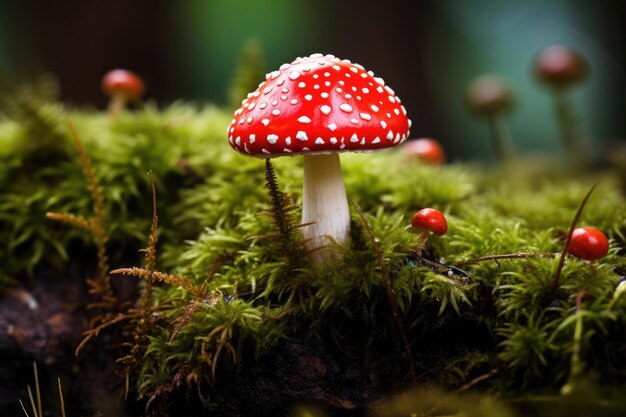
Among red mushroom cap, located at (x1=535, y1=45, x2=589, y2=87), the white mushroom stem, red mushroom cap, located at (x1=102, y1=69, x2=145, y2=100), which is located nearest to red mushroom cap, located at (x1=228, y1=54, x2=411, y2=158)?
the white mushroom stem

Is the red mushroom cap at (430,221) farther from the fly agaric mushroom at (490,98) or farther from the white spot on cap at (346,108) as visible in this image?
the fly agaric mushroom at (490,98)

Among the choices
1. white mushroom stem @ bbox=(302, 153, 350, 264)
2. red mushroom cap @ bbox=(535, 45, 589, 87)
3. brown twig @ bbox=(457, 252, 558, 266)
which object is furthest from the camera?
red mushroom cap @ bbox=(535, 45, 589, 87)

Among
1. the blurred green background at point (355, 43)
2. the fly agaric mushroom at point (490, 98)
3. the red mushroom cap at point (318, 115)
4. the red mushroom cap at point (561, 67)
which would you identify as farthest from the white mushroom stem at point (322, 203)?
the blurred green background at point (355, 43)

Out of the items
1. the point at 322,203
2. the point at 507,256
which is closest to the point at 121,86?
the point at 322,203

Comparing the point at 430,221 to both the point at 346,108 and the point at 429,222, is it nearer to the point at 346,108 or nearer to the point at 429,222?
the point at 429,222

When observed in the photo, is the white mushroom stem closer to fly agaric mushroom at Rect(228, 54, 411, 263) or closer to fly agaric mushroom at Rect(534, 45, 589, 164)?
fly agaric mushroom at Rect(228, 54, 411, 263)

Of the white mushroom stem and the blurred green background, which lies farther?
the blurred green background
